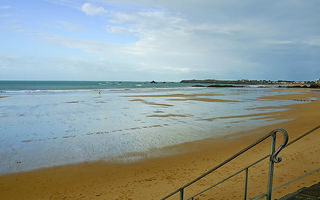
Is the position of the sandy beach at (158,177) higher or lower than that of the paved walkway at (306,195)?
lower

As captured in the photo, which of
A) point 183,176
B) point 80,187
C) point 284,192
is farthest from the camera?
point 183,176

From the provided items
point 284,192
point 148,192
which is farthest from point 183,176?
point 284,192

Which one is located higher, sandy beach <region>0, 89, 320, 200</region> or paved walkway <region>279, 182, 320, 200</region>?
paved walkway <region>279, 182, 320, 200</region>

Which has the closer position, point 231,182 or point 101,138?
point 231,182

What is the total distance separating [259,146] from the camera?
9562 mm

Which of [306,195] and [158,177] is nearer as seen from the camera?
[306,195]

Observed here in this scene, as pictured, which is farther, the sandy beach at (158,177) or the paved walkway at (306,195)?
the sandy beach at (158,177)

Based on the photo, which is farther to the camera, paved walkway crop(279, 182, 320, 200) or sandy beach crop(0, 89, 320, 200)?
sandy beach crop(0, 89, 320, 200)

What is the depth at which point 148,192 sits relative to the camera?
5.99 metres

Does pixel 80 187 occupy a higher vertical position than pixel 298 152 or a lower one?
lower

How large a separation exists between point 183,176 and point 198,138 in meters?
4.67

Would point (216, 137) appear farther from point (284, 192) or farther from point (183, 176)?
point (284, 192)

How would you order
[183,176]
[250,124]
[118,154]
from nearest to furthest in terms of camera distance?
[183,176] → [118,154] → [250,124]

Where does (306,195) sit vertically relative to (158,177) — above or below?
above
